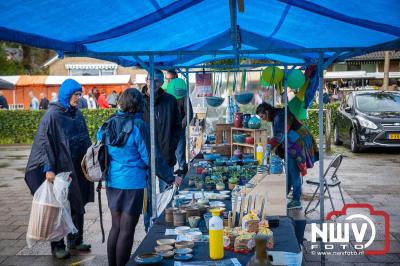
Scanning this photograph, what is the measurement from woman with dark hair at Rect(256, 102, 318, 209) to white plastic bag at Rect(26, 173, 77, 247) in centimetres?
320

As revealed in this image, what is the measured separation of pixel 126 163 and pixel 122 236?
1.99ft

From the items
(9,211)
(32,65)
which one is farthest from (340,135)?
(32,65)

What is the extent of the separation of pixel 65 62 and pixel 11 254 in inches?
1164

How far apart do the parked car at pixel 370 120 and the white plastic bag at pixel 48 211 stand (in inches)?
397

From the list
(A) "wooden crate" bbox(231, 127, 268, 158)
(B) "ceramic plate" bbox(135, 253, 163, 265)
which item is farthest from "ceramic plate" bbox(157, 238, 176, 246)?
(A) "wooden crate" bbox(231, 127, 268, 158)

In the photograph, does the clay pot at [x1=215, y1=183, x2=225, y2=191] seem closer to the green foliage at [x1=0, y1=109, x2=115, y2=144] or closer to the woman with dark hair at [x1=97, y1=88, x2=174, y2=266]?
the woman with dark hair at [x1=97, y1=88, x2=174, y2=266]

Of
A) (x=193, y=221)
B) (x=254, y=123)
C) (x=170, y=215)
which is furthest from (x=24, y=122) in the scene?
(x=193, y=221)

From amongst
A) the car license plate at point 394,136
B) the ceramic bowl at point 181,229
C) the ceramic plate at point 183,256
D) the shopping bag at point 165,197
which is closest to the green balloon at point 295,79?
the shopping bag at point 165,197

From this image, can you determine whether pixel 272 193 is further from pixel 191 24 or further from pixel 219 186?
pixel 191 24

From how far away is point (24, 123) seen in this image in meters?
18.5

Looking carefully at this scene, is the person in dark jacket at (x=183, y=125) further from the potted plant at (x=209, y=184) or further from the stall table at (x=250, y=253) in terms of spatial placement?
the stall table at (x=250, y=253)

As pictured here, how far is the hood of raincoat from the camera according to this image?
4.88m

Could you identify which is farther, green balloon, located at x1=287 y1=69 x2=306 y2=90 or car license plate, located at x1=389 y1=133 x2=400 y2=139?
car license plate, located at x1=389 y1=133 x2=400 y2=139

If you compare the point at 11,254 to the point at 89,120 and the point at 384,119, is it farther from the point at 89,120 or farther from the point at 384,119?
the point at 89,120
